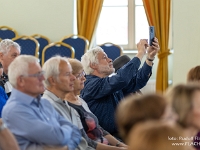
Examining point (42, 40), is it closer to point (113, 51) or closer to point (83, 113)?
point (113, 51)

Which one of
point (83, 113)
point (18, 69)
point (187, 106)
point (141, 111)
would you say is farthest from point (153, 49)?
point (141, 111)

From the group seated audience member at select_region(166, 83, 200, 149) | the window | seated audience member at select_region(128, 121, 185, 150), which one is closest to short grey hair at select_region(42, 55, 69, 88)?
seated audience member at select_region(166, 83, 200, 149)

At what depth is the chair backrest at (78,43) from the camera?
298 inches

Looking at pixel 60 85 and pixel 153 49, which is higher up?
pixel 153 49

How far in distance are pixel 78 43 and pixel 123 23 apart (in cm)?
119

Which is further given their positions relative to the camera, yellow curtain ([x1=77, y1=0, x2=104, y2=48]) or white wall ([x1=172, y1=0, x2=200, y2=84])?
yellow curtain ([x1=77, y1=0, x2=104, y2=48])

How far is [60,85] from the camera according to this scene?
323cm

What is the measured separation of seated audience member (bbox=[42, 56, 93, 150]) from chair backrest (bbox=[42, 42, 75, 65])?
410 cm

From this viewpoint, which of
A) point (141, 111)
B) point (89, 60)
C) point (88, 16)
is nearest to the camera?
point (141, 111)

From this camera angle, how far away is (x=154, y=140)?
144 centimetres

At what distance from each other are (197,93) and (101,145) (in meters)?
1.37

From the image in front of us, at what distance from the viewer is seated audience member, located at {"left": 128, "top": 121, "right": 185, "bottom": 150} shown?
4.71 feet

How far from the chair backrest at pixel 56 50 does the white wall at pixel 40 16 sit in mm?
592

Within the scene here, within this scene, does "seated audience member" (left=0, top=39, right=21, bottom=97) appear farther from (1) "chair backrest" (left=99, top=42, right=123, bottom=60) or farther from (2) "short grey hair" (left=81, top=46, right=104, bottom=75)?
(1) "chair backrest" (left=99, top=42, right=123, bottom=60)
